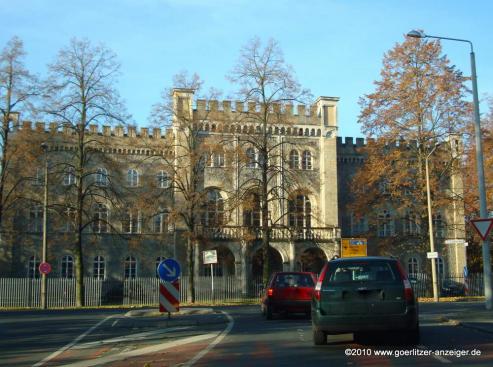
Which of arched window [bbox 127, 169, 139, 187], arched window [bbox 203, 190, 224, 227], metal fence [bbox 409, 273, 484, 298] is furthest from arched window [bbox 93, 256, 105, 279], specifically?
metal fence [bbox 409, 273, 484, 298]

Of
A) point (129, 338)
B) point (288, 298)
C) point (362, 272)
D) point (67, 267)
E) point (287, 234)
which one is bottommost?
point (129, 338)

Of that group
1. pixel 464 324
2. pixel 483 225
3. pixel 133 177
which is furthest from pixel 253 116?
pixel 464 324

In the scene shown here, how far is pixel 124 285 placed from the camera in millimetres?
37656

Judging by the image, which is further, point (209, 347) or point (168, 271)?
point (168, 271)

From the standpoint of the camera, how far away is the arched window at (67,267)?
150 feet

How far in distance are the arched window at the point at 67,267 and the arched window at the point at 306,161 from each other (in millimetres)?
19129

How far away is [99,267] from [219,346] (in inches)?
1413

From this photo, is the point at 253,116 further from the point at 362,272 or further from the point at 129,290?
the point at 362,272

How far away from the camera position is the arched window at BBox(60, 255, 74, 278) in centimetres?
4581

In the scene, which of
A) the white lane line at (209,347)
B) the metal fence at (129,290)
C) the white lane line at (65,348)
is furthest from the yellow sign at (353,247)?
the white lane line at (65,348)

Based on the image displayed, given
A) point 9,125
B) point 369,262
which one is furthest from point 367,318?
point 9,125

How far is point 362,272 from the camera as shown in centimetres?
1084

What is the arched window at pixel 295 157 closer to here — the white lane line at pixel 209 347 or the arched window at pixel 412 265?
the arched window at pixel 412 265

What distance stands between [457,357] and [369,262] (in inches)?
86.2
